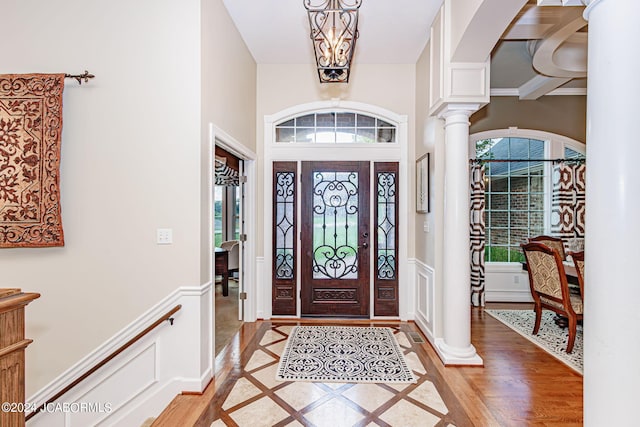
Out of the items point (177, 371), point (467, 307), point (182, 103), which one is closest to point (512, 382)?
point (467, 307)

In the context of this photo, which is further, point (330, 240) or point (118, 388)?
point (330, 240)

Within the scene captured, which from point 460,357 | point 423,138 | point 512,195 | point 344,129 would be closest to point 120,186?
point 344,129

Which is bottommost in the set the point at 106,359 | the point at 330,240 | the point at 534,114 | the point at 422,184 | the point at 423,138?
the point at 106,359

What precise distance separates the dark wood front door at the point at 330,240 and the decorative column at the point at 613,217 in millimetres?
3382

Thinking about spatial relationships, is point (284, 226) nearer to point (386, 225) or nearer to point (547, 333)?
point (386, 225)

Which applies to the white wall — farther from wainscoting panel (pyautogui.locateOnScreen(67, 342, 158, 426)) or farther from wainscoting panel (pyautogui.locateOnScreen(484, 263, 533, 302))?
wainscoting panel (pyautogui.locateOnScreen(484, 263, 533, 302))

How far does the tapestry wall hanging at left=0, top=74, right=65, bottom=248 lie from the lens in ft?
8.47

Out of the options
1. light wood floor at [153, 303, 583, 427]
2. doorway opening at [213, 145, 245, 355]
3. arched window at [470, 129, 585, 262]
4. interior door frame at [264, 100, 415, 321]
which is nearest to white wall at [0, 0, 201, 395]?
doorway opening at [213, 145, 245, 355]

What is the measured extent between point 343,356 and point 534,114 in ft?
15.4

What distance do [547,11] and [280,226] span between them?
3.58 meters

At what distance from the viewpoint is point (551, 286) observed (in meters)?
3.52

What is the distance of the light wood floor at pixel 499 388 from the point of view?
7.59 feet

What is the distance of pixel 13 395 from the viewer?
3.49 ft

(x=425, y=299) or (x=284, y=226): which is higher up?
(x=284, y=226)
